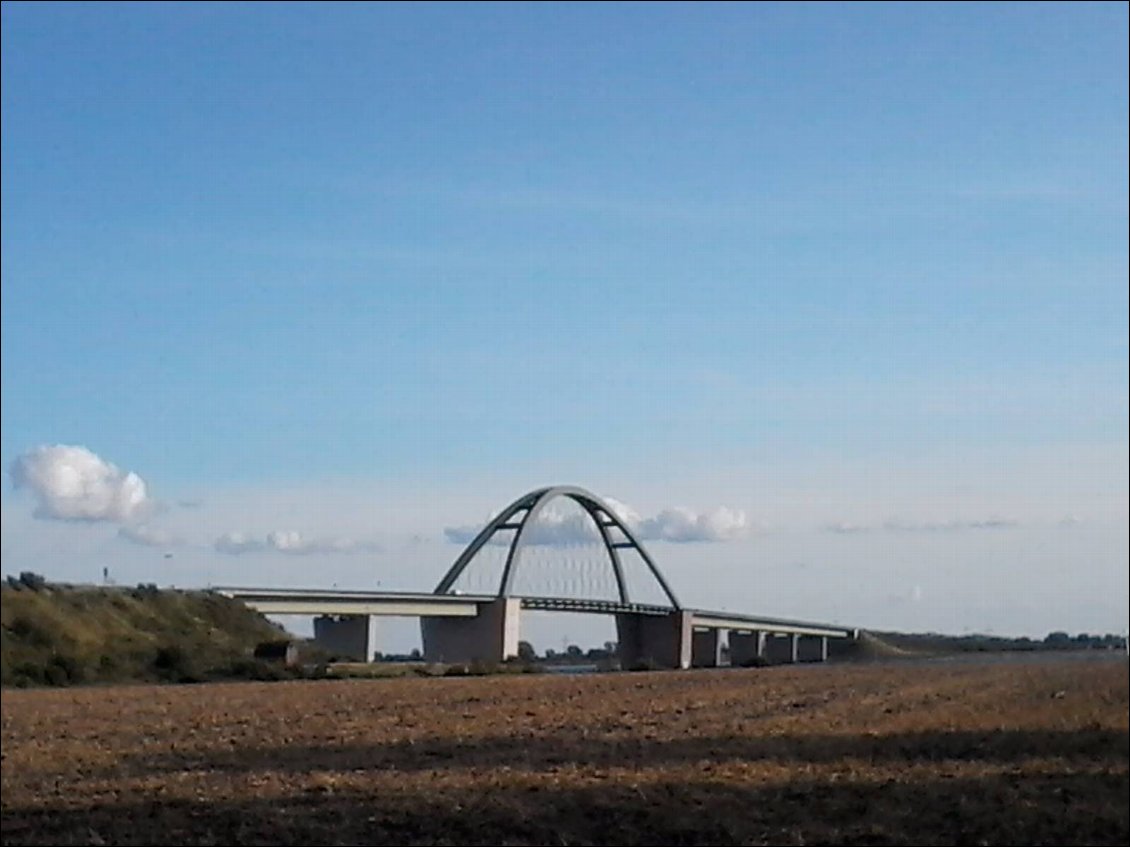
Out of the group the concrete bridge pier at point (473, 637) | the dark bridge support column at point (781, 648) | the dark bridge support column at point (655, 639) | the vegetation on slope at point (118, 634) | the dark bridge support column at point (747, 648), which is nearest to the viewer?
the vegetation on slope at point (118, 634)

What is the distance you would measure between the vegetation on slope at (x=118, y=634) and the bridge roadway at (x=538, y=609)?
16.7 feet

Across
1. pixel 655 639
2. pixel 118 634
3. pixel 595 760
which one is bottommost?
pixel 595 760

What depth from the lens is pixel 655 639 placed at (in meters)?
27.8

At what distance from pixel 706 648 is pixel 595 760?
15.3ft

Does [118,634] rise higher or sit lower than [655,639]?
lower

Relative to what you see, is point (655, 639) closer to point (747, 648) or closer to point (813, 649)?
point (747, 648)

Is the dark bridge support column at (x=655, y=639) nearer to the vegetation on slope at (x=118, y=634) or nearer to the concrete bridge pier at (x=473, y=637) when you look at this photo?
the concrete bridge pier at (x=473, y=637)

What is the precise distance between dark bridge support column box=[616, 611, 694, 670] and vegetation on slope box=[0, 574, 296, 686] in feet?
43.2

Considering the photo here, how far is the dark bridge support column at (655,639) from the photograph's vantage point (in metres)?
26.3

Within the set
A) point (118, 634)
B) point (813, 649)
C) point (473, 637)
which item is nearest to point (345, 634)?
point (473, 637)

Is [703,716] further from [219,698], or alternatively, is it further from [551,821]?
[219,698]

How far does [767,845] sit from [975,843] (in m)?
2.60

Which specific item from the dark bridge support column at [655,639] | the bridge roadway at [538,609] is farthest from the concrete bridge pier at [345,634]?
the dark bridge support column at [655,639]

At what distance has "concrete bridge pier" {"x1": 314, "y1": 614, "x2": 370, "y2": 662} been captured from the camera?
1864 cm
